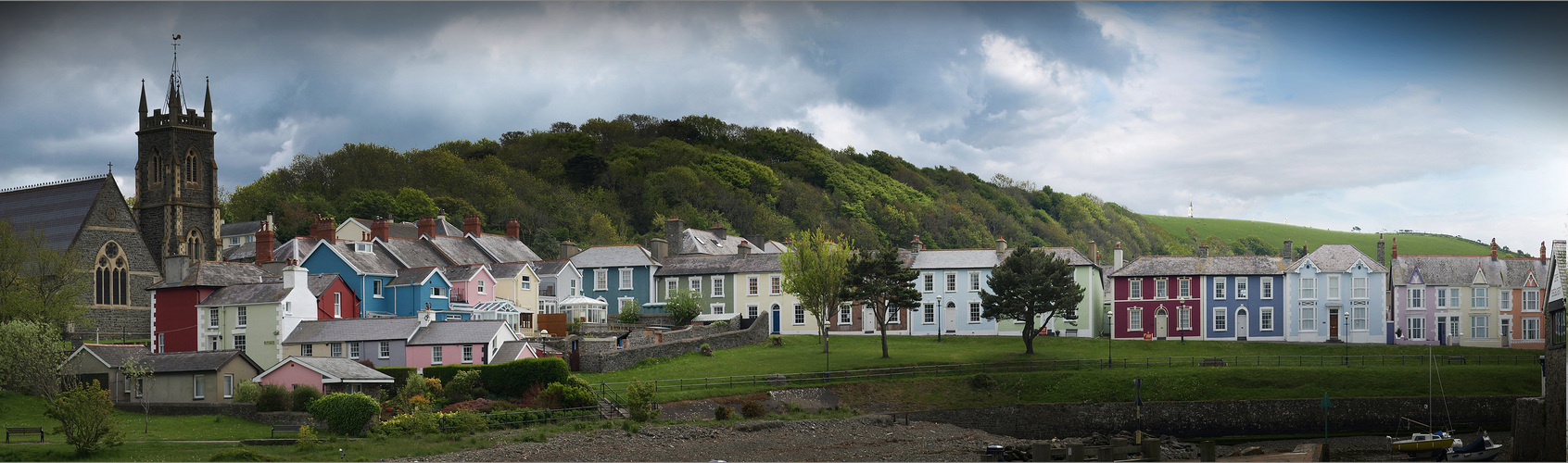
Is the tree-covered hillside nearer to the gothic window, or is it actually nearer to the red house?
the gothic window

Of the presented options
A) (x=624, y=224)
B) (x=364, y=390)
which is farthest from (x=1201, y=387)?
(x=624, y=224)

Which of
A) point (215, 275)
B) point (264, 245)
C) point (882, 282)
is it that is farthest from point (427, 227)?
point (882, 282)

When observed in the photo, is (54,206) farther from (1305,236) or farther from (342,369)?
(1305,236)

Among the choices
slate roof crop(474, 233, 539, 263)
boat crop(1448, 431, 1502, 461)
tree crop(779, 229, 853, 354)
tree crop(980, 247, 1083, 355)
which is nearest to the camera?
boat crop(1448, 431, 1502, 461)

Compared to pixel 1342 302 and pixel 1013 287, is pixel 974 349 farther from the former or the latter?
pixel 1342 302

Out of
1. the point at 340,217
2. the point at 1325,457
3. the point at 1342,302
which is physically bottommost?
the point at 1325,457

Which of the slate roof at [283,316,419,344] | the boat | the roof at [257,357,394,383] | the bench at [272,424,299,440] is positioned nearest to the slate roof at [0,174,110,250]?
the slate roof at [283,316,419,344]

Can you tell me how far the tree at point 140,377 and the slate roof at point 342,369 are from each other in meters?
4.45

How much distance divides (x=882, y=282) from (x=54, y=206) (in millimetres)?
40895

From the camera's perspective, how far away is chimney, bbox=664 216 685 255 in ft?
239

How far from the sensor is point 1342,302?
60812 millimetres

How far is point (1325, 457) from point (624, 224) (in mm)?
67224

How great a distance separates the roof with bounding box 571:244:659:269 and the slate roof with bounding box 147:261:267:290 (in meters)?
20.3

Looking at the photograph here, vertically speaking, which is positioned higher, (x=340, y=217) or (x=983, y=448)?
(x=340, y=217)
